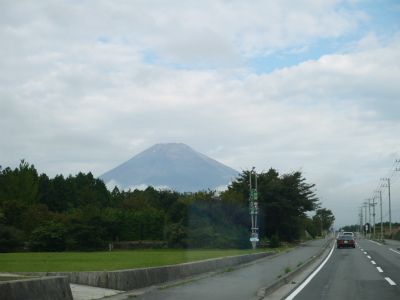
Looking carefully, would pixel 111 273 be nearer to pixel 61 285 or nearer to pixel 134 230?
pixel 61 285

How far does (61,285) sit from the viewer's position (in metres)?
11.9

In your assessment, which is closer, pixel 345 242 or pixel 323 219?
pixel 345 242

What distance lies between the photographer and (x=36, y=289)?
10.8 metres

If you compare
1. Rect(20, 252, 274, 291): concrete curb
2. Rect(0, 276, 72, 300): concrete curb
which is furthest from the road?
Rect(0, 276, 72, 300): concrete curb

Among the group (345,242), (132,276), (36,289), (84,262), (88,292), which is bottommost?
(345,242)

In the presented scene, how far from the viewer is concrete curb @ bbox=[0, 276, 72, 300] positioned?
32.4 feet

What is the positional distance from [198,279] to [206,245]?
3561 centimetres

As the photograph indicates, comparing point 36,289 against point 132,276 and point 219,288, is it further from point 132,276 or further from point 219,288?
point 219,288

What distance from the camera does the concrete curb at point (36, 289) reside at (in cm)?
987

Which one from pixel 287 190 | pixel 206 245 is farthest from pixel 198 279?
pixel 287 190

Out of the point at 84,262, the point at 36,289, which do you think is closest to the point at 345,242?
the point at 84,262

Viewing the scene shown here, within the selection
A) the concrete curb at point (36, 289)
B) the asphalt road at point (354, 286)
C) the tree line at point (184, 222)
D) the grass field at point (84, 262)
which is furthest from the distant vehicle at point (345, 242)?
the concrete curb at point (36, 289)

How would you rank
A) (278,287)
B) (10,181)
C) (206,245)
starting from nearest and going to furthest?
(278,287), (206,245), (10,181)

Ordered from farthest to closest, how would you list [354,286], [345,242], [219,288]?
[345,242]
[354,286]
[219,288]
